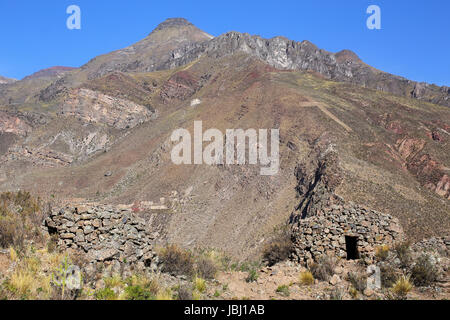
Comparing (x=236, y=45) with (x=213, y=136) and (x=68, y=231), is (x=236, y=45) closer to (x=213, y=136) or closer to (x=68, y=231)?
(x=213, y=136)

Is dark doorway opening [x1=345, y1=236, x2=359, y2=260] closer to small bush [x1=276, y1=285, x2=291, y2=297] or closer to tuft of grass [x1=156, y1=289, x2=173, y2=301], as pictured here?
small bush [x1=276, y1=285, x2=291, y2=297]

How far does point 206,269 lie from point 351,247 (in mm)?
5080

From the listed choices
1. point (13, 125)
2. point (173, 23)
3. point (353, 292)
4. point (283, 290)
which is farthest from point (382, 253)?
point (173, 23)

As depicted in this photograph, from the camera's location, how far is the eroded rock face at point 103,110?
6612 cm

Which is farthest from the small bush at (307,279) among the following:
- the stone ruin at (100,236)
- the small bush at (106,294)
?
the small bush at (106,294)

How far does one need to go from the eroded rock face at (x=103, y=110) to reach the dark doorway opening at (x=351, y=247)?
200ft

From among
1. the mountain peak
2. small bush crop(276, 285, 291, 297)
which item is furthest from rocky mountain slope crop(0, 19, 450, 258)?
the mountain peak

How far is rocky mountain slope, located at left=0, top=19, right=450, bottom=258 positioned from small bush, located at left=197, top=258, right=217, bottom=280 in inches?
432

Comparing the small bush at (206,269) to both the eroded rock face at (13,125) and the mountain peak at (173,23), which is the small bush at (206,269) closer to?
the eroded rock face at (13,125)

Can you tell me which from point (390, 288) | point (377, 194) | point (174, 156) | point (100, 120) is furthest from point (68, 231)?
point (100, 120)

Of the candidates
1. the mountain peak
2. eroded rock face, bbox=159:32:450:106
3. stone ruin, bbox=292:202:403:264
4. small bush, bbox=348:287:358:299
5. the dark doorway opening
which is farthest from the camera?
the mountain peak

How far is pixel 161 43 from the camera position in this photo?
15000 cm

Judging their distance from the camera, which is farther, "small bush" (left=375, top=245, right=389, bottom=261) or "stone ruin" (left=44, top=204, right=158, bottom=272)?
"small bush" (left=375, top=245, right=389, bottom=261)

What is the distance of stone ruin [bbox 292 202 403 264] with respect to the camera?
10.2 meters
